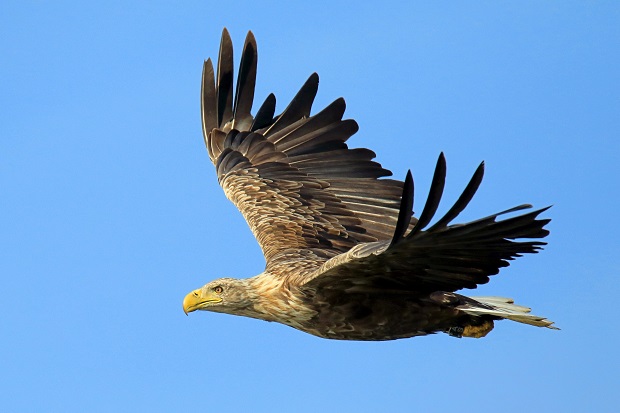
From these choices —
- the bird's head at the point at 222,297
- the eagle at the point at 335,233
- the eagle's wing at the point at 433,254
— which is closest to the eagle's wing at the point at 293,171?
the eagle at the point at 335,233

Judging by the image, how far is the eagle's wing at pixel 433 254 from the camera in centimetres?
798

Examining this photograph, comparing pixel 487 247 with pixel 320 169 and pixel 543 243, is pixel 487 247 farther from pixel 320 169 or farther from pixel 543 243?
pixel 320 169

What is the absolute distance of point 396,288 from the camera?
9.38 meters

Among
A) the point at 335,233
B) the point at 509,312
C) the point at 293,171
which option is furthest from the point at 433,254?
the point at 293,171

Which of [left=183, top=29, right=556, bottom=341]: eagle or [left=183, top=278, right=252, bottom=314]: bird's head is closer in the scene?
[left=183, top=29, right=556, bottom=341]: eagle

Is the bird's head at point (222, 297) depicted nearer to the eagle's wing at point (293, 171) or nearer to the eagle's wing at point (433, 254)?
the eagle's wing at point (293, 171)

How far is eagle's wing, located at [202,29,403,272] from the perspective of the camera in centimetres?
1121

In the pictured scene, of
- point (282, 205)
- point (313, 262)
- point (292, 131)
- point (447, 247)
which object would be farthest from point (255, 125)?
point (447, 247)

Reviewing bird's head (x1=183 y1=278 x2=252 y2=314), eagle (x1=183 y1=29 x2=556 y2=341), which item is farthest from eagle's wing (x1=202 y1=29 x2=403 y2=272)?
bird's head (x1=183 y1=278 x2=252 y2=314)

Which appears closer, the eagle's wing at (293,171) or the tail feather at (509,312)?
the tail feather at (509,312)

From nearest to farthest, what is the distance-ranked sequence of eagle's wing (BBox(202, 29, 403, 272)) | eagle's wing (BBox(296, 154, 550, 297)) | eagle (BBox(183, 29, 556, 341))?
eagle's wing (BBox(296, 154, 550, 297)) < eagle (BBox(183, 29, 556, 341)) < eagle's wing (BBox(202, 29, 403, 272))

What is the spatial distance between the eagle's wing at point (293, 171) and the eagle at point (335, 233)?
0.04 ft

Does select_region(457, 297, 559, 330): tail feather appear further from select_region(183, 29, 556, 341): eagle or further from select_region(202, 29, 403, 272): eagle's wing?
select_region(202, 29, 403, 272): eagle's wing

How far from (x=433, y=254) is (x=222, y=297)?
2.21 metres
